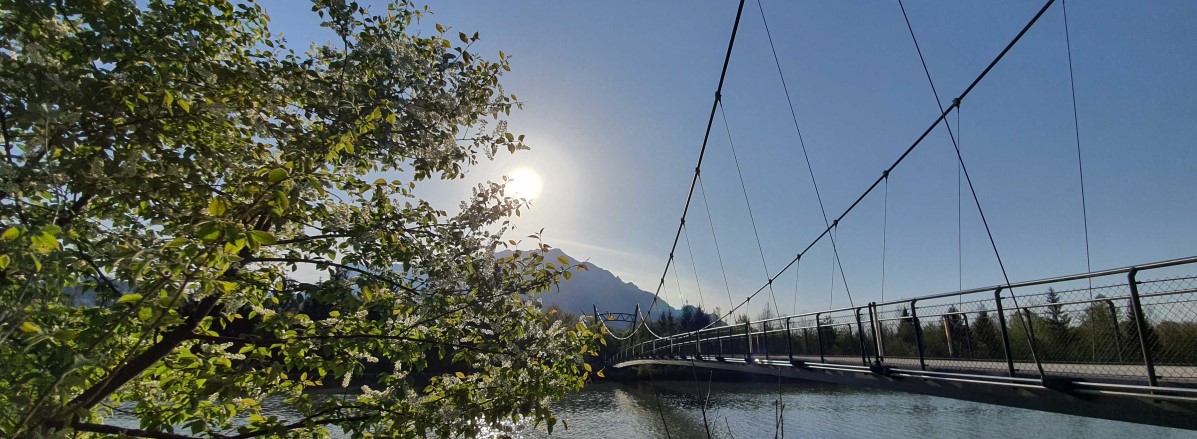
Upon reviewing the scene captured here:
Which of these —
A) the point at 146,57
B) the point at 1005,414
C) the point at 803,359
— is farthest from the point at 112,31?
the point at 1005,414

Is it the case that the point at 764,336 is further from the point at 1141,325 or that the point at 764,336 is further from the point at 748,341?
the point at 1141,325

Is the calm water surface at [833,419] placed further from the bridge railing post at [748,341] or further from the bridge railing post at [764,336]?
the bridge railing post at [764,336]

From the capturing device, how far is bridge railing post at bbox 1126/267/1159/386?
4719mm

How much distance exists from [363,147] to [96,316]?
139 cm

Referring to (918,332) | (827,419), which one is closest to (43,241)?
(918,332)

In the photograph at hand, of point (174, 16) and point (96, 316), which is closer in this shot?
point (96, 316)

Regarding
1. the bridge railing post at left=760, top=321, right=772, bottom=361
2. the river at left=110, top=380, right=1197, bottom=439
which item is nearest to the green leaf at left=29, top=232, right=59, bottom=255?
the river at left=110, top=380, right=1197, bottom=439

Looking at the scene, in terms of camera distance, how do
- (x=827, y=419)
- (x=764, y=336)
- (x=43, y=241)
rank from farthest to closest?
(x=827, y=419)
(x=764, y=336)
(x=43, y=241)

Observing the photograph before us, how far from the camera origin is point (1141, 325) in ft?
15.6

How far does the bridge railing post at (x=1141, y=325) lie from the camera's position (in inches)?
186

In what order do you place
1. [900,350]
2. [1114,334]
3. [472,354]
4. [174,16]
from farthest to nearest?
[900,350]
[1114,334]
[472,354]
[174,16]

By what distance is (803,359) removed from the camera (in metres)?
11.6

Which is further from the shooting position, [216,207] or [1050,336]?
[1050,336]

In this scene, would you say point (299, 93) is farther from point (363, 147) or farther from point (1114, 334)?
point (1114, 334)
